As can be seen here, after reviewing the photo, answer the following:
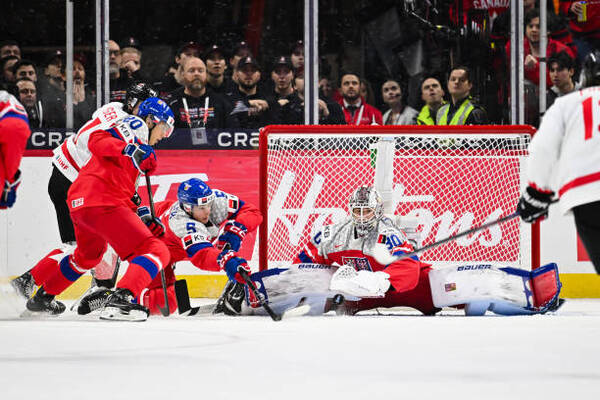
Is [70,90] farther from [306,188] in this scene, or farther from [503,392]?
[503,392]

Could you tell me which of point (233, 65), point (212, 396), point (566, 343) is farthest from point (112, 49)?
point (212, 396)

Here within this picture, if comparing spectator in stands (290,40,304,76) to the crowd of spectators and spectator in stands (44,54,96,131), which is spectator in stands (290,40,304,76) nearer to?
the crowd of spectators

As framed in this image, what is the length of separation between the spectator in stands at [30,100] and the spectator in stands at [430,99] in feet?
7.38

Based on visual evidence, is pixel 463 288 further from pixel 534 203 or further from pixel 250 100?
pixel 250 100

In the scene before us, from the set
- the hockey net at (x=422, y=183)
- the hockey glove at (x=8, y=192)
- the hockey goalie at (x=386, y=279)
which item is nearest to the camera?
the hockey glove at (x=8, y=192)

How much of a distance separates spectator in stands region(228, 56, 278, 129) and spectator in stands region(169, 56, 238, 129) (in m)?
0.06

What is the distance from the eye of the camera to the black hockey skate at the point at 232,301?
4.71m

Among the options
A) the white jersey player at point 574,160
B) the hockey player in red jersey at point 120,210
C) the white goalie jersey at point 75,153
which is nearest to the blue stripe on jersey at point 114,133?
the hockey player in red jersey at point 120,210

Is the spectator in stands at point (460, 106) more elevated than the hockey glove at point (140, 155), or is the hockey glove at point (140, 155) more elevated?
the spectator in stands at point (460, 106)

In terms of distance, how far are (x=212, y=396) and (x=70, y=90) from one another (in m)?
4.10

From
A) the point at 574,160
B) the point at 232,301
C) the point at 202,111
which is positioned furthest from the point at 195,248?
the point at 574,160

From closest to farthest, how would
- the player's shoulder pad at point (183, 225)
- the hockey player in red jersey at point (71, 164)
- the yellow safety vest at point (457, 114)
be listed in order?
1. the hockey player in red jersey at point (71, 164)
2. the player's shoulder pad at point (183, 225)
3. the yellow safety vest at point (457, 114)

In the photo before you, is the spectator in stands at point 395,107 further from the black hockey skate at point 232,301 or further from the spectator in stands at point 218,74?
the black hockey skate at point 232,301

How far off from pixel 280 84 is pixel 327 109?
319mm
